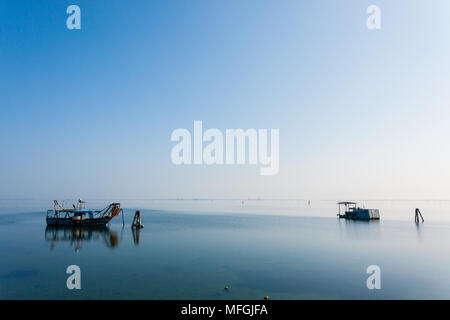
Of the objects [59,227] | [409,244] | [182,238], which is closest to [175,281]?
[182,238]

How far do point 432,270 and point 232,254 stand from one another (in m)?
23.5

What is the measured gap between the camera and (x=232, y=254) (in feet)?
123

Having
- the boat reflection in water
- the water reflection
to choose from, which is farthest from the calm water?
the water reflection

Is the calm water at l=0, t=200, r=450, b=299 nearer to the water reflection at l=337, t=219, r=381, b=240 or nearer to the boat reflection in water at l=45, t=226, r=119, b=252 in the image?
the boat reflection in water at l=45, t=226, r=119, b=252

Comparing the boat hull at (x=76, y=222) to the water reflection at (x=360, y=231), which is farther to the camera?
the boat hull at (x=76, y=222)

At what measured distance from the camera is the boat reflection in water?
46153 millimetres

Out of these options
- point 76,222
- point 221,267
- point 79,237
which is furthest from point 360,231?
point 76,222

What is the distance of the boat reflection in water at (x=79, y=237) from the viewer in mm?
46153

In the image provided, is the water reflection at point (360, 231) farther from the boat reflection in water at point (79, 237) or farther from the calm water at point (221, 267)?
the boat reflection in water at point (79, 237)

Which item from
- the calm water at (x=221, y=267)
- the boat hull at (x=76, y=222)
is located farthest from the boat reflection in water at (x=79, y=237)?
the boat hull at (x=76, y=222)

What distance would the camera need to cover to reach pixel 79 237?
175 ft

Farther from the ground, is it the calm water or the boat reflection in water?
the calm water

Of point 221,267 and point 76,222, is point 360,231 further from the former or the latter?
point 76,222
